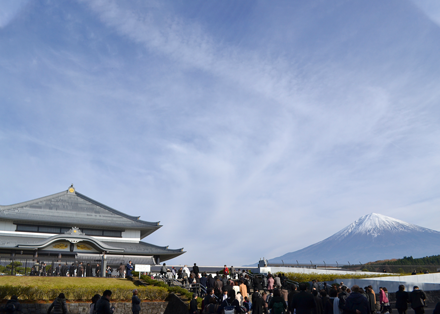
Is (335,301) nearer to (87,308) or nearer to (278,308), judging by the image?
(278,308)

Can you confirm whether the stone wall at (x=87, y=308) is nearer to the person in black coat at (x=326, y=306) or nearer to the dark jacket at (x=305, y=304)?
the person in black coat at (x=326, y=306)

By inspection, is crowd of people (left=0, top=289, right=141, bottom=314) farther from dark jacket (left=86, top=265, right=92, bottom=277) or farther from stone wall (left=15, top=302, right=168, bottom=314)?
dark jacket (left=86, top=265, right=92, bottom=277)

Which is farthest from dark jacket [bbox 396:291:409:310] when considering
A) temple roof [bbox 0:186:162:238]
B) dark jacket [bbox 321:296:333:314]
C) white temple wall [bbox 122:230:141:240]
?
white temple wall [bbox 122:230:141:240]

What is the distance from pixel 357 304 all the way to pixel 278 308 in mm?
2364

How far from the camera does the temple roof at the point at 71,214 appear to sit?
4084cm

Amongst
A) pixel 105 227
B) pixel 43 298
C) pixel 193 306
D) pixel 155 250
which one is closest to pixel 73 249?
pixel 105 227

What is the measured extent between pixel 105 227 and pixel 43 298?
2504cm

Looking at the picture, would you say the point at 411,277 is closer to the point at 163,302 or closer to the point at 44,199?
the point at 163,302

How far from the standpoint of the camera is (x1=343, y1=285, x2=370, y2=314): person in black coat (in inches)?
372

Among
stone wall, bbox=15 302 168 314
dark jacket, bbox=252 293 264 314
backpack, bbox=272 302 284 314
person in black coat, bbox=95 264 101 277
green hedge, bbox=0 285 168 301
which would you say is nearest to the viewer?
backpack, bbox=272 302 284 314

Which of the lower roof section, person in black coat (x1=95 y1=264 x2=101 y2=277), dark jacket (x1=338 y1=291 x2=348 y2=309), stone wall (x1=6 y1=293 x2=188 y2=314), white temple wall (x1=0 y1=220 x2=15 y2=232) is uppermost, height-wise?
white temple wall (x1=0 y1=220 x2=15 y2=232)

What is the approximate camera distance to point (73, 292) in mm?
19703

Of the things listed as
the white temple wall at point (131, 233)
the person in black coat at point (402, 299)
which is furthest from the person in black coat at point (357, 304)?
the white temple wall at point (131, 233)

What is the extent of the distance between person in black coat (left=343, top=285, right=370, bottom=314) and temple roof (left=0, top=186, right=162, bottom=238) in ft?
124
